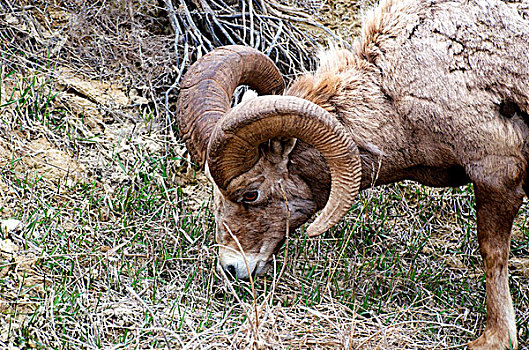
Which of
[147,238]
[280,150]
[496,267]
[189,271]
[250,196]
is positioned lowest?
[189,271]

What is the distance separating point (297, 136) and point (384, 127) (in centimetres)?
71

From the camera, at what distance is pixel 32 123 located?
5.89 metres

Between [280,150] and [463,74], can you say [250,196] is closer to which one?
[280,150]

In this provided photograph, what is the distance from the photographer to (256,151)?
4555 mm

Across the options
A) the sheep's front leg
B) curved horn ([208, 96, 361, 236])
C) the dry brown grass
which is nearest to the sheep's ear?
curved horn ([208, 96, 361, 236])

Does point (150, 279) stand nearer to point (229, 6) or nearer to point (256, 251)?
point (256, 251)

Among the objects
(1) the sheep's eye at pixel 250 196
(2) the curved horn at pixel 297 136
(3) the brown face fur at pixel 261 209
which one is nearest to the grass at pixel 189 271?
(3) the brown face fur at pixel 261 209

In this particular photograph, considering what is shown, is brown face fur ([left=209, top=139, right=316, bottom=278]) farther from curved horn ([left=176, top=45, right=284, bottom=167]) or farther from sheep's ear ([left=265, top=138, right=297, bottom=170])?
curved horn ([left=176, top=45, right=284, bottom=167])

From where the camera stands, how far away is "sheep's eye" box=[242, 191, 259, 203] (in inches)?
186

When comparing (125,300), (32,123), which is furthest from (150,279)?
(32,123)

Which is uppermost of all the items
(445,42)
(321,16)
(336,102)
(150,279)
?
(445,42)

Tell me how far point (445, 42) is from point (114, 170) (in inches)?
129

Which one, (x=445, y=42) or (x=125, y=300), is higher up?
(x=445, y=42)

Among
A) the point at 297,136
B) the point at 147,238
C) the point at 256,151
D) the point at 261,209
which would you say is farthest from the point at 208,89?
the point at 147,238
